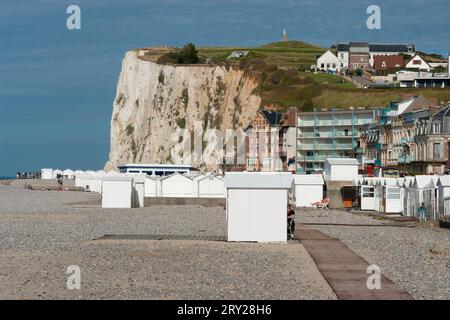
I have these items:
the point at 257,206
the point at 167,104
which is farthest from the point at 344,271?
the point at 167,104

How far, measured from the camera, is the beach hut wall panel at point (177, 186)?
237ft

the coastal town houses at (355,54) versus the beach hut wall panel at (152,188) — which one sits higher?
the coastal town houses at (355,54)

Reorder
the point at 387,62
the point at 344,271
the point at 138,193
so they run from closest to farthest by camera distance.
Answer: the point at 344,271
the point at 138,193
the point at 387,62

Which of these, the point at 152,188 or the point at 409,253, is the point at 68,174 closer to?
the point at 152,188

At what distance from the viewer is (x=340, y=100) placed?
13062cm

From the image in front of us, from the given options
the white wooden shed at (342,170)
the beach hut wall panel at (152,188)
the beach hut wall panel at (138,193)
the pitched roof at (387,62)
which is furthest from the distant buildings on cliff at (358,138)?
the pitched roof at (387,62)

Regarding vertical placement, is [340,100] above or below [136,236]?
above

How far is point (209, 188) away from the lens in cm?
7281

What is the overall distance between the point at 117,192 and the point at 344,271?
37.8 m

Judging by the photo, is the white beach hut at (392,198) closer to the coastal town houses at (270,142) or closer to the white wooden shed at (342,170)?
the white wooden shed at (342,170)

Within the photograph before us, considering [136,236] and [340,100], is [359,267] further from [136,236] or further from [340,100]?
[340,100]

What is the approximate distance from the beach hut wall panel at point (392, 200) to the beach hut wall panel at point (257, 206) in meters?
27.2
